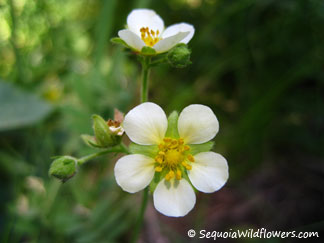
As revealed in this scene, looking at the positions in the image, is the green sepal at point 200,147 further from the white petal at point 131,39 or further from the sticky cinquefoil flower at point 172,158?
the white petal at point 131,39

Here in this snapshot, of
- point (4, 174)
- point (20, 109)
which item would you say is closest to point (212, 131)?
point (20, 109)

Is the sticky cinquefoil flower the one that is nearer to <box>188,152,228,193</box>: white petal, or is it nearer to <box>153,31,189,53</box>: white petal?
<box>188,152,228,193</box>: white petal

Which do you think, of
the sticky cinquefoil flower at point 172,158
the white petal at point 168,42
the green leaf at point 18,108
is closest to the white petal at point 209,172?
the sticky cinquefoil flower at point 172,158

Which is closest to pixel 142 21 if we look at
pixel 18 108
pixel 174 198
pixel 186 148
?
pixel 186 148

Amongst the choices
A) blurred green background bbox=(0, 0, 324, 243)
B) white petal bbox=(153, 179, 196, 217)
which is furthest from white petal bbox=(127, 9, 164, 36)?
white petal bbox=(153, 179, 196, 217)

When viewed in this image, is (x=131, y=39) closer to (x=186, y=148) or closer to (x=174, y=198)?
(x=186, y=148)

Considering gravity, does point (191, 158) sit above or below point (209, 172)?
above
